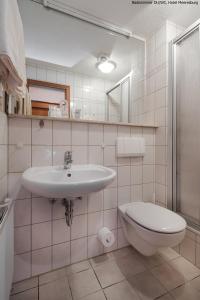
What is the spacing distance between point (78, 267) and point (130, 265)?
0.41 metres

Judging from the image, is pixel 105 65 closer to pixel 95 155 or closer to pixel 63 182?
pixel 95 155

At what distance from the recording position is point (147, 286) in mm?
992

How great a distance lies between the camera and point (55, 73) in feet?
4.44

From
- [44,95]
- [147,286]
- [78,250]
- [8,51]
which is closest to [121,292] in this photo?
[147,286]

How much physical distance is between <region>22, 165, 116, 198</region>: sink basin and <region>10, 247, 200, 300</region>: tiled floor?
697mm

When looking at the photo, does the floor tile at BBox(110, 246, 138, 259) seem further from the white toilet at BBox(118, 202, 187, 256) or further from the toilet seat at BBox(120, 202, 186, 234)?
the toilet seat at BBox(120, 202, 186, 234)

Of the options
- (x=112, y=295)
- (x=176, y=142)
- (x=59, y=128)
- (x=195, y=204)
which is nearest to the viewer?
(x=112, y=295)

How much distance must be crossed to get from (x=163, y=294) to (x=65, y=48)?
207 cm

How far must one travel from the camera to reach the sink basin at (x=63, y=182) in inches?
28.7

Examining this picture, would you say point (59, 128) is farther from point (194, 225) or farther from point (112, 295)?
point (194, 225)

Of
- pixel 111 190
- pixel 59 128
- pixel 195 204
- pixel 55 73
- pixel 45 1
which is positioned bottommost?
pixel 195 204

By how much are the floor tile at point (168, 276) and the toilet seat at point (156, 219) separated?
1.43ft

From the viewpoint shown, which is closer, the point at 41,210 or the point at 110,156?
the point at 41,210

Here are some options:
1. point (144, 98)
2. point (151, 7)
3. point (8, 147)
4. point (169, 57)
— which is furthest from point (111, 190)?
point (151, 7)
